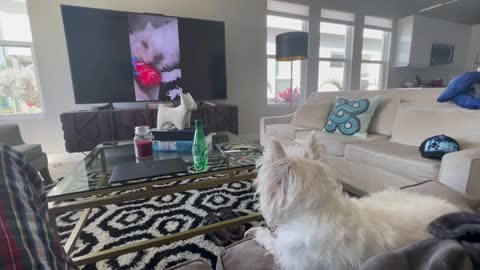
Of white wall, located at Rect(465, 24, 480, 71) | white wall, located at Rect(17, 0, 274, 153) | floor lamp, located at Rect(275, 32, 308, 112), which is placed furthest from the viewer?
white wall, located at Rect(465, 24, 480, 71)

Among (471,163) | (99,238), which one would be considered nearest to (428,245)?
(471,163)

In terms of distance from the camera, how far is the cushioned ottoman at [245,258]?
70 centimetres

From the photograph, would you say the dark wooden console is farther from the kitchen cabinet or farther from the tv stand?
the kitchen cabinet

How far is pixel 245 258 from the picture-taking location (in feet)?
2.39

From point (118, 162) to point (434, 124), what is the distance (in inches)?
86.5

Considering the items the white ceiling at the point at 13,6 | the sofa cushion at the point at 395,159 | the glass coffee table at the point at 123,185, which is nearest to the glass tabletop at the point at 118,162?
the glass coffee table at the point at 123,185

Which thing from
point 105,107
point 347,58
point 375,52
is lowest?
point 105,107

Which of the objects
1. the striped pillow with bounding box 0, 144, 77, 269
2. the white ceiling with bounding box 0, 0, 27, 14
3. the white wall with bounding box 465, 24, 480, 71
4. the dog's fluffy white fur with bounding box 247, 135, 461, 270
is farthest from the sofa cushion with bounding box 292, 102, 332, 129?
the white wall with bounding box 465, 24, 480, 71

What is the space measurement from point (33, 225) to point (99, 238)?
0.96 m

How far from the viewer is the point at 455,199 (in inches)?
32.5

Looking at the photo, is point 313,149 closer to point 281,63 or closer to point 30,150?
point 30,150

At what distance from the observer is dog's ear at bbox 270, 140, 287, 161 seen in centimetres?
61

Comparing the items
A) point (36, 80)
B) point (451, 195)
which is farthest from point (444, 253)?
point (36, 80)

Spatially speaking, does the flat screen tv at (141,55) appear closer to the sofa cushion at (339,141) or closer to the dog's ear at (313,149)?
the sofa cushion at (339,141)
